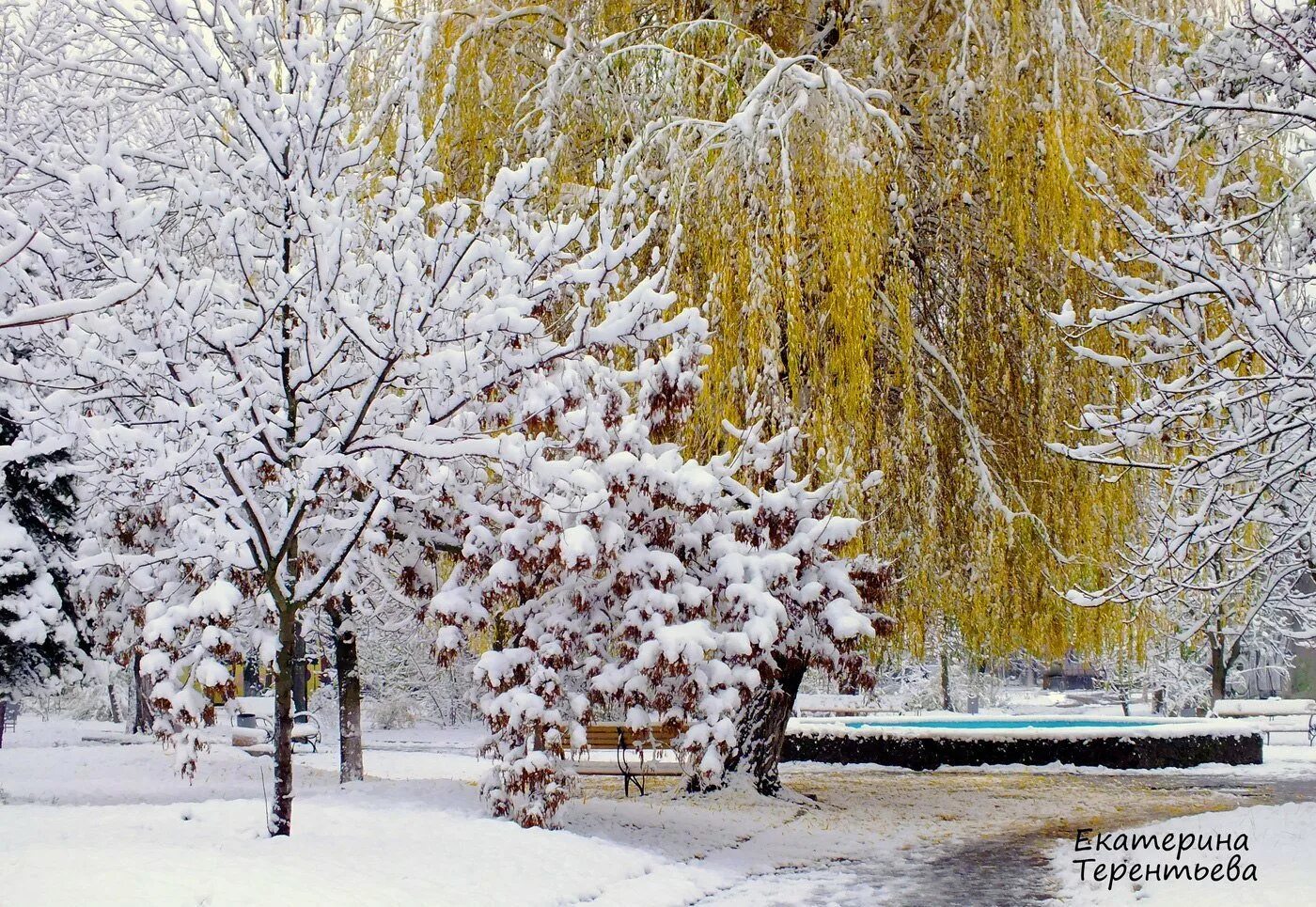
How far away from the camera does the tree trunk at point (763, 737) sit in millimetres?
14016

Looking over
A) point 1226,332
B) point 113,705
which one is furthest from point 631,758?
point 113,705

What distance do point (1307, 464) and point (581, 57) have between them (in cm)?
796

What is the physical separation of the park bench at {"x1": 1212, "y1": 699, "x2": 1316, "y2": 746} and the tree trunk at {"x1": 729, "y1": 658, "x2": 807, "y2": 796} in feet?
48.7

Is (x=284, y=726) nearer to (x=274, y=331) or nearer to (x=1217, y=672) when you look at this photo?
(x=274, y=331)

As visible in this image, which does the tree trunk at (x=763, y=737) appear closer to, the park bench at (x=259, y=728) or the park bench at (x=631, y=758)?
the park bench at (x=631, y=758)

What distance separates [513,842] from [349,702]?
4974mm

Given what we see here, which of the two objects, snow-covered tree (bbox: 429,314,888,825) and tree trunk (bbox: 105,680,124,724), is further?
tree trunk (bbox: 105,680,124,724)

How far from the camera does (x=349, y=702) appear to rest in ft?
46.2

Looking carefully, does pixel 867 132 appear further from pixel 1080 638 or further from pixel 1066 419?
pixel 1080 638

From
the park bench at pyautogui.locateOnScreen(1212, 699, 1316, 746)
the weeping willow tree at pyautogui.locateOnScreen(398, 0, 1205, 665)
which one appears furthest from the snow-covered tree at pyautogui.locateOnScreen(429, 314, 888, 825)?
the park bench at pyautogui.locateOnScreen(1212, 699, 1316, 746)

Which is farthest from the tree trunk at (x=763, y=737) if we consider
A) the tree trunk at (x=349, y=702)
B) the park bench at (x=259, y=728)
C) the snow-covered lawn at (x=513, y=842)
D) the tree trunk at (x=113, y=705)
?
the tree trunk at (x=113, y=705)

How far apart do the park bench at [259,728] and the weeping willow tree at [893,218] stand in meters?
8.01

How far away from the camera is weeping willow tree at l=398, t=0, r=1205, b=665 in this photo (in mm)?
Answer: 11992

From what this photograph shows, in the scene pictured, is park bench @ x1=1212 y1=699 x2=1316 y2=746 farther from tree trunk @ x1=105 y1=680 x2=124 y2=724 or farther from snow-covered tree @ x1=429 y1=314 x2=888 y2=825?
tree trunk @ x1=105 y1=680 x2=124 y2=724
